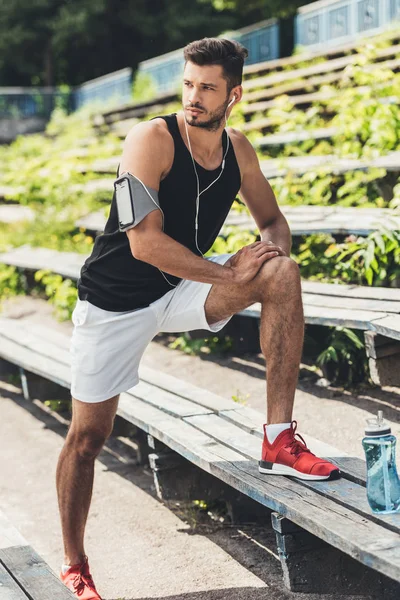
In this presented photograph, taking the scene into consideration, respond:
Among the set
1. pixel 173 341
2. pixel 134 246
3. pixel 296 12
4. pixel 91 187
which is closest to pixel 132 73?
pixel 296 12

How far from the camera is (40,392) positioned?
6.91 meters

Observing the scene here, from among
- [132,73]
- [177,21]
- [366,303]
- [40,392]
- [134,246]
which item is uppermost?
[177,21]

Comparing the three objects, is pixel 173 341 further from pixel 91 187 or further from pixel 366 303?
pixel 91 187

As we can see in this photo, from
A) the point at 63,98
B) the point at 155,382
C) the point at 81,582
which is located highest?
the point at 63,98

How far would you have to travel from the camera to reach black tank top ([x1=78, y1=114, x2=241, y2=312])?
370cm

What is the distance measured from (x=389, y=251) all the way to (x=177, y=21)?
1216 inches

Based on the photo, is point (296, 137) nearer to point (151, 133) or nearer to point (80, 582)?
point (151, 133)

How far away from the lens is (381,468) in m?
3.19

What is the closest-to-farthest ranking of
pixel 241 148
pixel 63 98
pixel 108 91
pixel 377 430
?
pixel 377 430, pixel 241 148, pixel 108 91, pixel 63 98

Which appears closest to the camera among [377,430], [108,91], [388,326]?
[377,430]

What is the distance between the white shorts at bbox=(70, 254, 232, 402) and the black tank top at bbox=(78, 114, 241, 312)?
4 cm

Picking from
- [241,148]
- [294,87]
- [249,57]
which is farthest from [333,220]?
[249,57]

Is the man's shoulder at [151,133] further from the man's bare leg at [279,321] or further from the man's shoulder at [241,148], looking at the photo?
the man's bare leg at [279,321]

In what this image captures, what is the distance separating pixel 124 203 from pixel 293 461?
1.19 m
